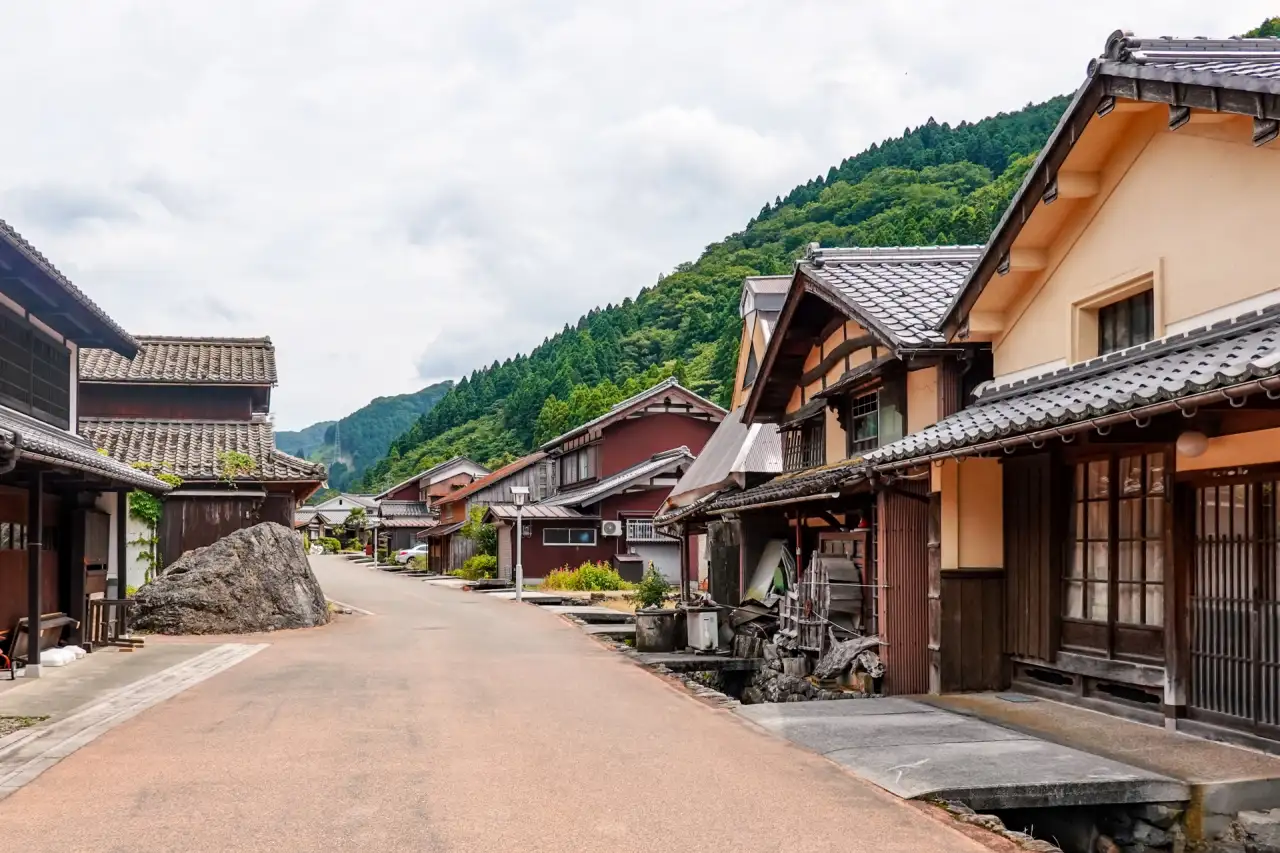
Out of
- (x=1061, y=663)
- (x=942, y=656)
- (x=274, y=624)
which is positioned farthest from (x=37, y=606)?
(x=1061, y=663)

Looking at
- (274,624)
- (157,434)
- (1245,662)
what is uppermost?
(157,434)

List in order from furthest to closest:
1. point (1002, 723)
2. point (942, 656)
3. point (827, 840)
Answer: point (942, 656), point (1002, 723), point (827, 840)

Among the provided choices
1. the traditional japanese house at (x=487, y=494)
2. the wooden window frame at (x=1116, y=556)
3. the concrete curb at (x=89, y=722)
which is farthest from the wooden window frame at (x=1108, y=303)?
the traditional japanese house at (x=487, y=494)

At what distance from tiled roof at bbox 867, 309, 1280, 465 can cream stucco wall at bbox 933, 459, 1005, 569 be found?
2.14ft

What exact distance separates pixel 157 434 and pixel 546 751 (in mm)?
21415

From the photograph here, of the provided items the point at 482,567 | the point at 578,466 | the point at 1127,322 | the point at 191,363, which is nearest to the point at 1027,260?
the point at 1127,322

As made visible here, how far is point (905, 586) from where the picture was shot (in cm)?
1335

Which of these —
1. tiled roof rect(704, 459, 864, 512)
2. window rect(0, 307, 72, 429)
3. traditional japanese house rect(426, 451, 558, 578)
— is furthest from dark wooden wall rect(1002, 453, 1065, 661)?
traditional japanese house rect(426, 451, 558, 578)

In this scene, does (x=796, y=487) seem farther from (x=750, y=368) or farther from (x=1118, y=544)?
(x=750, y=368)

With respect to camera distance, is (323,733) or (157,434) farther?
(157,434)

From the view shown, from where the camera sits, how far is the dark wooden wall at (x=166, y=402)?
95.6 ft

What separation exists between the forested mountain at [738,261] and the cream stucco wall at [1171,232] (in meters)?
53.4

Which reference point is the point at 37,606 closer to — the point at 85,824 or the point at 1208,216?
the point at 85,824

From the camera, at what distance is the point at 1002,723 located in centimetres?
1061
